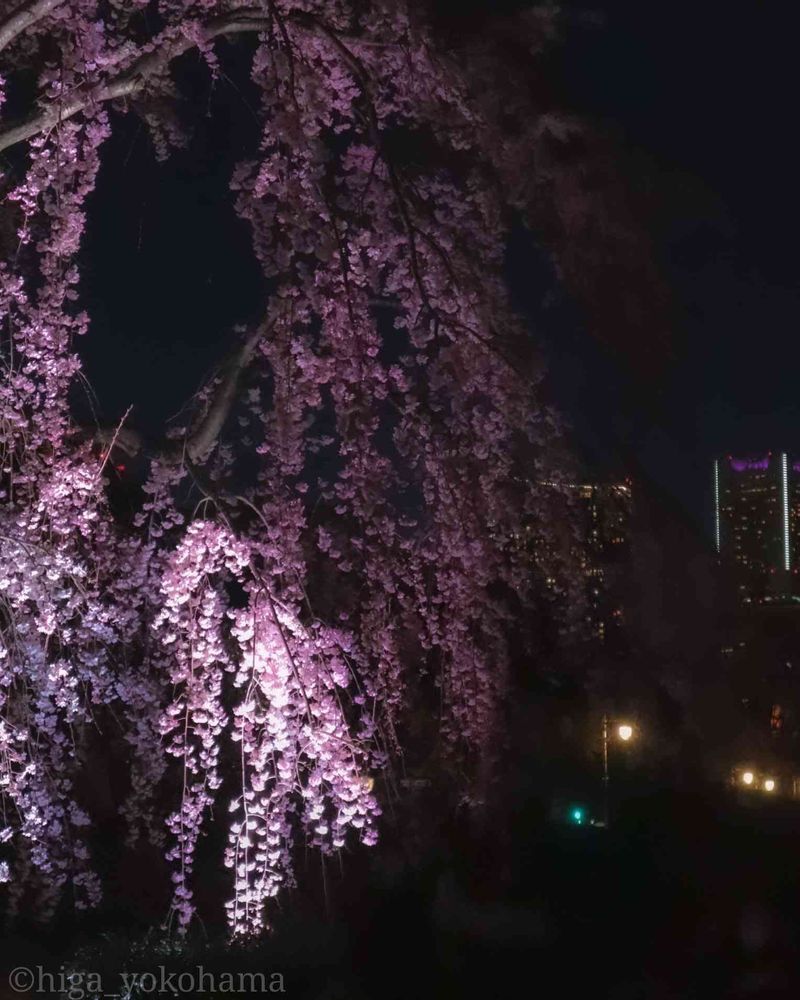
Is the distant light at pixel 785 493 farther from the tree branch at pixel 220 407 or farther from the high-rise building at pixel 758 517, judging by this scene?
the tree branch at pixel 220 407

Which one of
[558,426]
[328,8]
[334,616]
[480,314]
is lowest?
[334,616]

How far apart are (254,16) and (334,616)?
3.46 metres

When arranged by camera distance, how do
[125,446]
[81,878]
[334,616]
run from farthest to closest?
[334,616], [125,446], [81,878]

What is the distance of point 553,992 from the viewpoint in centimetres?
708

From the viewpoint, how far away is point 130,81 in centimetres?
542

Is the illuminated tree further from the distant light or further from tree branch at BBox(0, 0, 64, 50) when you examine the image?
the distant light

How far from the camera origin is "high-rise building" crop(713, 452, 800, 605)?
11.8 meters

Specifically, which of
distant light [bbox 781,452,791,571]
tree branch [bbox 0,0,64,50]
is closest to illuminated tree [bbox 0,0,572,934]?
tree branch [bbox 0,0,64,50]

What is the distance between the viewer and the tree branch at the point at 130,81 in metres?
5.20

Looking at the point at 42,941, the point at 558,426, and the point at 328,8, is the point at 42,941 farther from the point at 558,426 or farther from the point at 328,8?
the point at 328,8

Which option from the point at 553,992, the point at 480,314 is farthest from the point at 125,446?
the point at 553,992

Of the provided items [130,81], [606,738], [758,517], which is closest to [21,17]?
[130,81]

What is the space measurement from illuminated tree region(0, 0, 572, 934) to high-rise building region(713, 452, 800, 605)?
6.00m

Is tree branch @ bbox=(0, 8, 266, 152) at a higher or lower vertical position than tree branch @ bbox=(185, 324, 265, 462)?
higher
